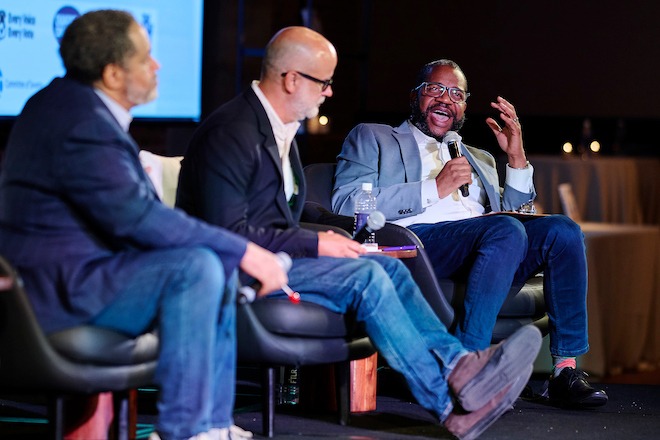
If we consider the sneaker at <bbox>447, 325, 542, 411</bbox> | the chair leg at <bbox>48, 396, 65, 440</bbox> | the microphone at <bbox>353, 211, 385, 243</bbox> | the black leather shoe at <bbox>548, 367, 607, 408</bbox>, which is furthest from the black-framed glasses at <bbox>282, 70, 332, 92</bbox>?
the black leather shoe at <bbox>548, 367, 607, 408</bbox>

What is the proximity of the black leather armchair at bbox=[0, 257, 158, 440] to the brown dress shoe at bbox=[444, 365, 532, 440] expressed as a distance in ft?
3.15

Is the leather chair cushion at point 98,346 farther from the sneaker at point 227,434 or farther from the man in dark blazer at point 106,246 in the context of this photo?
the sneaker at point 227,434

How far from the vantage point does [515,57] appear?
7.49m

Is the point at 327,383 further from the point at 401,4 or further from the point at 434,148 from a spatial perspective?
the point at 401,4

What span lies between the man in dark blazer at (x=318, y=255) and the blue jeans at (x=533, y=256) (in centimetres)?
70

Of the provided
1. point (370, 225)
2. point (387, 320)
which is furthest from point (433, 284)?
point (387, 320)

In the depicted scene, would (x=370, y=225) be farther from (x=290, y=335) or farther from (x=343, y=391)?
(x=343, y=391)

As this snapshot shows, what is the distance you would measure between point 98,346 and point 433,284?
153 cm

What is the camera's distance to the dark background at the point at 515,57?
7391 millimetres

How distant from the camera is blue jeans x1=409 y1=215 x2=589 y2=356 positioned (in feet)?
12.7

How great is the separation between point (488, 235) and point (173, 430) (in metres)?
1.76

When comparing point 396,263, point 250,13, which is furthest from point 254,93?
point 250,13

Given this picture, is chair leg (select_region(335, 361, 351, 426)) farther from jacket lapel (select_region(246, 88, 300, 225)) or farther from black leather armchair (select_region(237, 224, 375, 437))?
jacket lapel (select_region(246, 88, 300, 225))

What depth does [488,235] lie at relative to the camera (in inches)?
154
